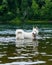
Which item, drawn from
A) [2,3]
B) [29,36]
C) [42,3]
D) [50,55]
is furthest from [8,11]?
[50,55]

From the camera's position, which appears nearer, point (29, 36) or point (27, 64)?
point (27, 64)

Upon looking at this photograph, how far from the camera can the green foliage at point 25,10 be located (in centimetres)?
9112

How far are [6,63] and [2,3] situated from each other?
267 ft

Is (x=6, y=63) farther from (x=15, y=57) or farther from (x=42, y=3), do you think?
(x=42, y=3)

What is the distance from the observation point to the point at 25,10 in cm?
9206

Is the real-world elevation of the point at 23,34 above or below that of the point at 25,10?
below

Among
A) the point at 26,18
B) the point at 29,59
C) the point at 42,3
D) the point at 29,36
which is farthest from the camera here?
the point at 42,3

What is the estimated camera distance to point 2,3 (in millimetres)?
95125

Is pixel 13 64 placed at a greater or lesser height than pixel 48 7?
lesser

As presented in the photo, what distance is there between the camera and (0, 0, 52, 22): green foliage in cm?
9112

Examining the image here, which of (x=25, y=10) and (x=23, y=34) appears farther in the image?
(x=25, y=10)

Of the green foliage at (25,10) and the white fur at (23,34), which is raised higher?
the green foliage at (25,10)

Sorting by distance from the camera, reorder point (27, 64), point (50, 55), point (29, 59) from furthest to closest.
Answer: point (50, 55), point (29, 59), point (27, 64)

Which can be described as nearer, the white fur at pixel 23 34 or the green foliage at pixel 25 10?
the white fur at pixel 23 34
